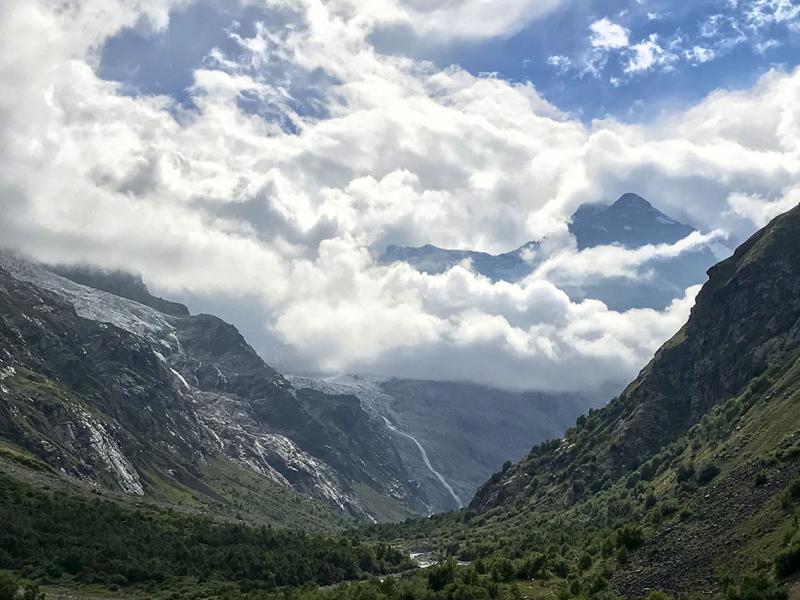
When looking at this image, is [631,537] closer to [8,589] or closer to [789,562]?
[789,562]

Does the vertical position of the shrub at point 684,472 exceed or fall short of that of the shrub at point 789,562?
it exceeds it

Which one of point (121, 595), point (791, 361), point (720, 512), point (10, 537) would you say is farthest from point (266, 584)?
point (791, 361)

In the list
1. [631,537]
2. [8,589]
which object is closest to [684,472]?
[631,537]

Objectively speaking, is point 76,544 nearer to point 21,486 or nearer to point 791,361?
point 21,486

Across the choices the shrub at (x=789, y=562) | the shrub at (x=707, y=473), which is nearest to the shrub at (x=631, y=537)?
the shrub at (x=707, y=473)

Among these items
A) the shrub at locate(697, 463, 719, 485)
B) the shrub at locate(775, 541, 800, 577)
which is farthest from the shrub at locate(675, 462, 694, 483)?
the shrub at locate(775, 541, 800, 577)

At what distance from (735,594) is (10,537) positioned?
416 ft

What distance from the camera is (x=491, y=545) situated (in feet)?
603

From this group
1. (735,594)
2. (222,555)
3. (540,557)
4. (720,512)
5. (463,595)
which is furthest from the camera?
(222,555)

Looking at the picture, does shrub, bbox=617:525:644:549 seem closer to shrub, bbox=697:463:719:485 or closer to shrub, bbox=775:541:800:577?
shrub, bbox=697:463:719:485

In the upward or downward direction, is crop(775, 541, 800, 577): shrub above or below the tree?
below

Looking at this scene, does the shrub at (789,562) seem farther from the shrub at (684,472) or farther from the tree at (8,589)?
the tree at (8,589)

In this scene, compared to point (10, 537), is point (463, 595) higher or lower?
lower

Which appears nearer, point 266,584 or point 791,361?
point 266,584
